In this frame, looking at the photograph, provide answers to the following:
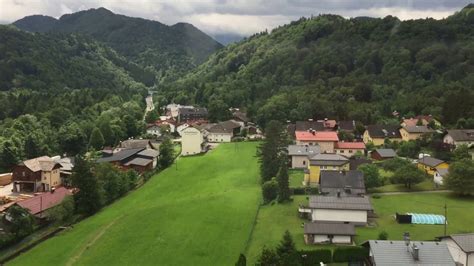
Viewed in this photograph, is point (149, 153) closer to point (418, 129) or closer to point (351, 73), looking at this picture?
point (418, 129)

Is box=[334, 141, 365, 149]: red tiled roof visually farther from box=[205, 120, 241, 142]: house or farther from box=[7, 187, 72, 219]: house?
box=[7, 187, 72, 219]: house

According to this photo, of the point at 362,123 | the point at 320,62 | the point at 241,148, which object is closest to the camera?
the point at 241,148

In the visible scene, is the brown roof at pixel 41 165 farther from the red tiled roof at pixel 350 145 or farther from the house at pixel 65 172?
the red tiled roof at pixel 350 145

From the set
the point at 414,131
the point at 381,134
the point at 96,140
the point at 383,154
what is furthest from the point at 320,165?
the point at 96,140

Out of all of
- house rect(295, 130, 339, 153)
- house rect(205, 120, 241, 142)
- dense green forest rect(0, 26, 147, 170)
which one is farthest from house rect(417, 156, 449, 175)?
dense green forest rect(0, 26, 147, 170)

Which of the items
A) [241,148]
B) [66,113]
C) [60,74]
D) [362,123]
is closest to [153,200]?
[241,148]

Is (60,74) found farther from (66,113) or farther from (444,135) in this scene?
(444,135)

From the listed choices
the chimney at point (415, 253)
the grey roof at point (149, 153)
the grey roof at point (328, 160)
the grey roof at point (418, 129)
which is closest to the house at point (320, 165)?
the grey roof at point (328, 160)
